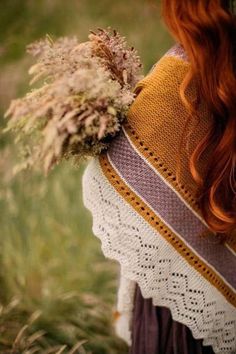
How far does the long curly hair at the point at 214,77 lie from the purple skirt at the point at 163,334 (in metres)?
0.35

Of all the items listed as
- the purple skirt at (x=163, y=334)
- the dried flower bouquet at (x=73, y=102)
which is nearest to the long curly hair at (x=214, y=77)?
the dried flower bouquet at (x=73, y=102)

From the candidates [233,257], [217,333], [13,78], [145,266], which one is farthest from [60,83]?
[13,78]

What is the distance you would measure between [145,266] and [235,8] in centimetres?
63

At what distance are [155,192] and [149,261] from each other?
168 millimetres

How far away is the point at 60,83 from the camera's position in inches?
42.2

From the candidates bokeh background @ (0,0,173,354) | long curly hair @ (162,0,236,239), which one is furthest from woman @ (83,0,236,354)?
bokeh background @ (0,0,173,354)

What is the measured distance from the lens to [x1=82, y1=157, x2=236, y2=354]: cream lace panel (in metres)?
1.23

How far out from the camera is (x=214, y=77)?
3.72 feet

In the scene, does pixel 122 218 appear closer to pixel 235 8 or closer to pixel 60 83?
pixel 60 83

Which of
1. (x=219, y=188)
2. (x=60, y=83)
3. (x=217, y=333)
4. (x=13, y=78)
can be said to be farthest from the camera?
(x=13, y=78)

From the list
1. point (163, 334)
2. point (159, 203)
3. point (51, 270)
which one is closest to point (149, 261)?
point (159, 203)

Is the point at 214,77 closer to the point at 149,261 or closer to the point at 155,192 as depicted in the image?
the point at 155,192

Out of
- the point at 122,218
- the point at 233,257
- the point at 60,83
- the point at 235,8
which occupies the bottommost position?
the point at 233,257

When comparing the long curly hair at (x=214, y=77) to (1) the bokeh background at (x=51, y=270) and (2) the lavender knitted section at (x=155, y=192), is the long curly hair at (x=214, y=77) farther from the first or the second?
(1) the bokeh background at (x=51, y=270)
